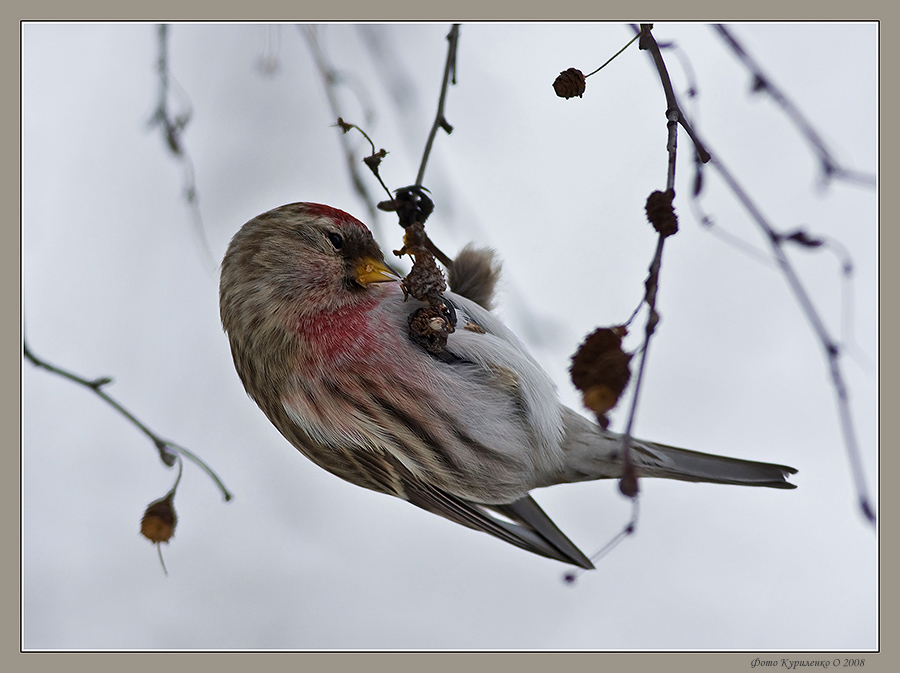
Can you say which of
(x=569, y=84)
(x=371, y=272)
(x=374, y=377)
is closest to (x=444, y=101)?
(x=569, y=84)

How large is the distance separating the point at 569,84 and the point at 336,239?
460 mm

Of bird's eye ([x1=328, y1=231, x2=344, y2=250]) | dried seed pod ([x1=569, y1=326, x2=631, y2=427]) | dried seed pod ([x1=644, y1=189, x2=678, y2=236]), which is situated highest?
bird's eye ([x1=328, y1=231, x2=344, y2=250])

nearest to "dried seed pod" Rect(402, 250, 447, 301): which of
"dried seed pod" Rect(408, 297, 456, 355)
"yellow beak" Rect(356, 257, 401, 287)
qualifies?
"dried seed pod" Rect(408, 297, 456, 355)

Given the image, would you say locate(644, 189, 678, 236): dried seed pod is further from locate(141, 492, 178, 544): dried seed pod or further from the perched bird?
locate(141, 492, 178, 544): dried seed pod

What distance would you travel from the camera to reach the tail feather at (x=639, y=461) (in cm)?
134

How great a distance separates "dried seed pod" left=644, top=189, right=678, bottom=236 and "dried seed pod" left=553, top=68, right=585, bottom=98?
26cm

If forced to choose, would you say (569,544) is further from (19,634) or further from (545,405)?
(19,634)

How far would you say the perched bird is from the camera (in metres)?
1.20

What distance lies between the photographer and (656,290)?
69 centimetres

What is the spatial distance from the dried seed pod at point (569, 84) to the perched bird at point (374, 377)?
38 centimetres

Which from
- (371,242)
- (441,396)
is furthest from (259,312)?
(441,396)

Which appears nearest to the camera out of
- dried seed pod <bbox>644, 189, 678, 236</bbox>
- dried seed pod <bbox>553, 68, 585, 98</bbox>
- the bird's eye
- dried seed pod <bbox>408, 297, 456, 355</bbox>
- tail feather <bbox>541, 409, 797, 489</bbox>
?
dried seed pod <bbox>644, 189, 678, 236</bbox>

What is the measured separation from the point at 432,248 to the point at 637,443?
543 mm

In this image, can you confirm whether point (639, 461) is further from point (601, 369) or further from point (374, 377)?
point (601, 369)
